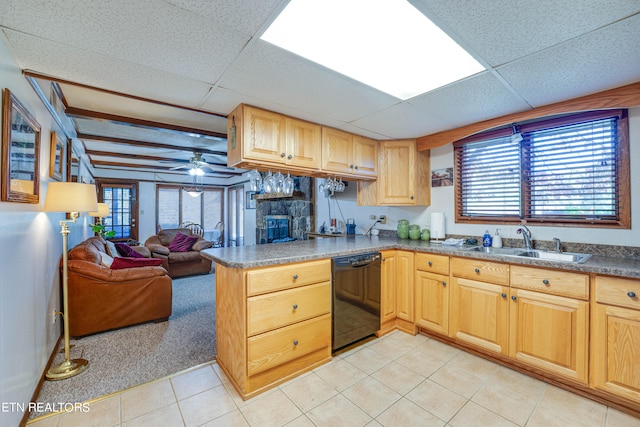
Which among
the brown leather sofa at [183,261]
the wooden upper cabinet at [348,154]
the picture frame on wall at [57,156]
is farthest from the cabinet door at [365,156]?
the brown leather sofa at [183,261]

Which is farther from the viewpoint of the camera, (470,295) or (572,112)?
(470,295)

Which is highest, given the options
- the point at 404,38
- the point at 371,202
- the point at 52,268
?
the point at 404,38

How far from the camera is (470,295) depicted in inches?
92.4

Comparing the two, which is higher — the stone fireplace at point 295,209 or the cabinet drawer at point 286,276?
the stone fireplace at point 295,209

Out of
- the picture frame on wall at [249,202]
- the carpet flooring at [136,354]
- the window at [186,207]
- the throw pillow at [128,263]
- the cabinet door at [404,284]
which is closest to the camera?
the carpet flooring at [136,354]

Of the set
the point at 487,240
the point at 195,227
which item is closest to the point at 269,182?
the point at 487,240

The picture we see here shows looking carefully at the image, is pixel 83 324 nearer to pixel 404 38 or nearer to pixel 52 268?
pixel 52 268

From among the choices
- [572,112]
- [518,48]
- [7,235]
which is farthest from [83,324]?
[572,112]

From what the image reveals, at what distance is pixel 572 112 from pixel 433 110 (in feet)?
3.49

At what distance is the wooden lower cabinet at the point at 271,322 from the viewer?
6.09 feet

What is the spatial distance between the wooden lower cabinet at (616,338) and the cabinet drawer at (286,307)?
183 cm

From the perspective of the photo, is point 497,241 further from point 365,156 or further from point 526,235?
point 365,156

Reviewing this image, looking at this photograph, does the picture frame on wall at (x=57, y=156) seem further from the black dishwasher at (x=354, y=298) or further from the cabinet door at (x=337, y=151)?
the black dishwasher at (x=354, y=298)

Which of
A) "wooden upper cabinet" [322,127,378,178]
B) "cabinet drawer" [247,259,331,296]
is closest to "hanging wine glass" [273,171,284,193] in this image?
"wooden upper cabinet" [322,127,378,178]
